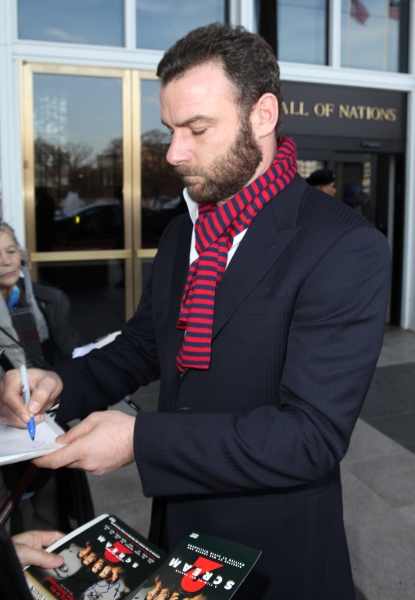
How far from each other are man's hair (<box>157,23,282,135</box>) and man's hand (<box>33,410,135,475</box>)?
2.91ft

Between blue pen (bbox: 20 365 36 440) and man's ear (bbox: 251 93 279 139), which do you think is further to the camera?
man's ear (bbox: 251 93 279 139)

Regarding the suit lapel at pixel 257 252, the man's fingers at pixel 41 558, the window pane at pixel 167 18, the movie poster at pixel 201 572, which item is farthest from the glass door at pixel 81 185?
the movie poster at pixel 201 572

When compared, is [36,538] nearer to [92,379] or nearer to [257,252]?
[92,379]

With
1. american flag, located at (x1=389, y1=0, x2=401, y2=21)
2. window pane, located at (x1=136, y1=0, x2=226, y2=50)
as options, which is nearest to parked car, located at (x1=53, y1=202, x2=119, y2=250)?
window pane, located at (x1=136, y1=0, x2=226, y2=50)

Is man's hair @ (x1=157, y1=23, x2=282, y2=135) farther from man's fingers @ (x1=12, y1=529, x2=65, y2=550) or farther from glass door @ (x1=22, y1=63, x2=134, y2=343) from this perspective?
glass door @ (x1=22, y1=63, x2=134, y2=343)

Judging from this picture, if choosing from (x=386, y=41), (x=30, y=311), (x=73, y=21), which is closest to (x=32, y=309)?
(x=30, y=311)

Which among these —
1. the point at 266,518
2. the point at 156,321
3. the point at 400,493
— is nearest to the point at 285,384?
the point at 266,518

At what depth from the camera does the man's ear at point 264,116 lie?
5.21 ft

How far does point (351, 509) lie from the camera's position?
3.56 metres

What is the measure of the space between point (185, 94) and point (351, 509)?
9.55ft

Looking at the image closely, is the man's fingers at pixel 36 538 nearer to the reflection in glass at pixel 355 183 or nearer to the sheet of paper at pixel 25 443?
the sheet of paper at pixel 25 443

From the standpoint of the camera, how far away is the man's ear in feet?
5.21

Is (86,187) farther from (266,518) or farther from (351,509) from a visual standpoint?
(266,518)

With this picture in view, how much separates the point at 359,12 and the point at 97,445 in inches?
302
